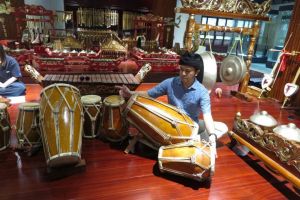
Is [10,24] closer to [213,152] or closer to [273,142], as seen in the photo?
[213,152]

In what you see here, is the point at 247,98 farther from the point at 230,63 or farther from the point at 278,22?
the point at 278,22

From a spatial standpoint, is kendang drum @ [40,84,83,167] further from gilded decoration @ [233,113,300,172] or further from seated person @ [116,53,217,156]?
gilded decoration @ [233,113,300,172]

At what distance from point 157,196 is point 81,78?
1.72 meters

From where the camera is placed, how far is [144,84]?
4418 mm

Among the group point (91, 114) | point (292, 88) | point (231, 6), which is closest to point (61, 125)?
point (91, 114)

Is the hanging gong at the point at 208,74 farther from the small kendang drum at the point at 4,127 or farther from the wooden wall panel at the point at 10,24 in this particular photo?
the wooden wall panel at the point at 10,24

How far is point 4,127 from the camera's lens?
6.03 feet

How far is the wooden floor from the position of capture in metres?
1.58

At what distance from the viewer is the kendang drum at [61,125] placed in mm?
1581

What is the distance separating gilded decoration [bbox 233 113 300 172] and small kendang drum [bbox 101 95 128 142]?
3.47 ft

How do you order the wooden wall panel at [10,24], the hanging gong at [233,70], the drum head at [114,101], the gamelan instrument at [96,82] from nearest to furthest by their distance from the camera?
the drum head at [114,101] → the gamelan instrument at [96,82] → the hanging gong at [233,70] → the wooden wall panel at [10,24]

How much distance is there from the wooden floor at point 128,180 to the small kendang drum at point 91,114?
122 mm

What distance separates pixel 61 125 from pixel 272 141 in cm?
155

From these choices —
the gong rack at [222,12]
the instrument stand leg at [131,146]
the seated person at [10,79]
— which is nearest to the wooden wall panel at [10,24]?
the seated person at [10,79]
